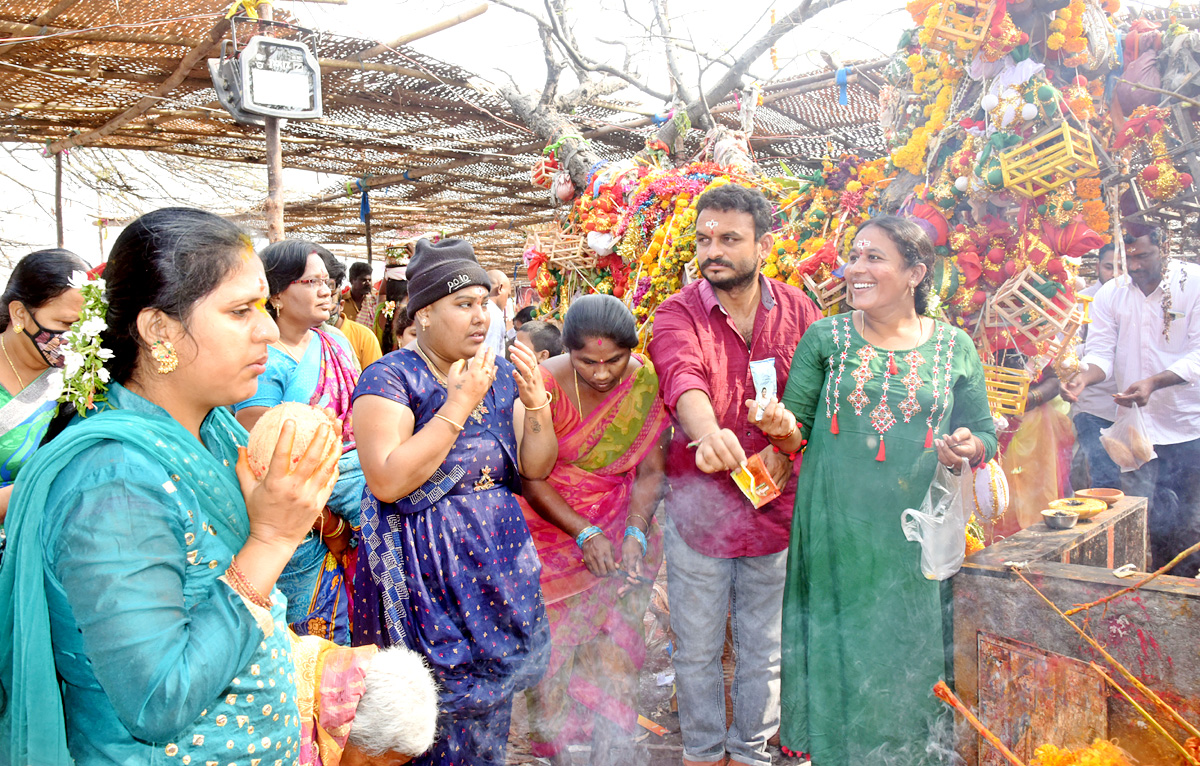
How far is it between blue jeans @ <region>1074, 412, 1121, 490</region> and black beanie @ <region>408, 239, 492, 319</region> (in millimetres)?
4326

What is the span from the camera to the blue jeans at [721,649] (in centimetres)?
298

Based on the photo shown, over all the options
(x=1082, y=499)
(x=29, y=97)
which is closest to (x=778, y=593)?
(x=1082, y=499)

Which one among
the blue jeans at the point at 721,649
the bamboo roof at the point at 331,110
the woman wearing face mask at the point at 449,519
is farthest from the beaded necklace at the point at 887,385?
the bamboo roof at the point at 331,110

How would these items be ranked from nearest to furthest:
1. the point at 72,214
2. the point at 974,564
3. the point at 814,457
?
the point at 974,564, the point at 814,457, the point at 72,214

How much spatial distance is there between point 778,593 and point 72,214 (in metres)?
13.2

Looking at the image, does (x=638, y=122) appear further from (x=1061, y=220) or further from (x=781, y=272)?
(x=1061, y=220)

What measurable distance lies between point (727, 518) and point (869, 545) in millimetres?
546

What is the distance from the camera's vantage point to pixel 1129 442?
14.5ft

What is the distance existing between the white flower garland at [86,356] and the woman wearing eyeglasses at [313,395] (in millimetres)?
1360

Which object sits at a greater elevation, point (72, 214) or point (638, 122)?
point (638, 122)

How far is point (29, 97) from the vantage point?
22.3ft

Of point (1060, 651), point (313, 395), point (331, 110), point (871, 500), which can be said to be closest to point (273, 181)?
point (331, 110)

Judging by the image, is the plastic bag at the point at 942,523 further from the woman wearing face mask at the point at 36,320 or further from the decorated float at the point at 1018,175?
the woman wearing face mask at the point at 36,320

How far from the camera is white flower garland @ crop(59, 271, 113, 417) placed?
53.8 inches
